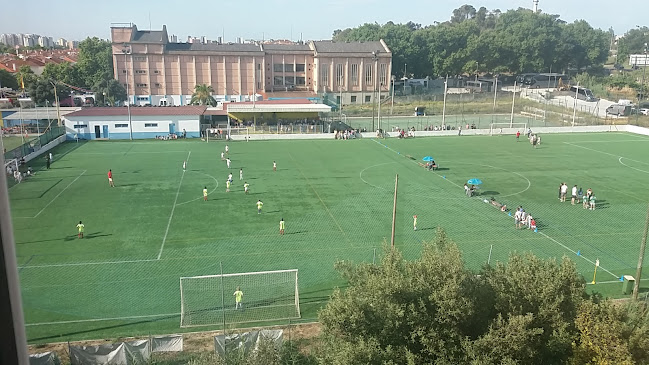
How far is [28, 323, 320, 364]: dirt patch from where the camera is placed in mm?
14180

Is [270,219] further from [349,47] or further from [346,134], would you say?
[349,47]

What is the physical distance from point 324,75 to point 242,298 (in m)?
64.8

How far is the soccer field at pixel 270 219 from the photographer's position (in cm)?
1794

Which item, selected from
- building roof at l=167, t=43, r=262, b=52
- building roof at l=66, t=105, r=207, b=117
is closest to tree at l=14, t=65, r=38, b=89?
building roof at l=167, t=43, r=262, b=52

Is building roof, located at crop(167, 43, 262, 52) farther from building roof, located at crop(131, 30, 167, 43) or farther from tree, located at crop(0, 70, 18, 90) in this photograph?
tree, located at crop(0, 70, 18, 90)

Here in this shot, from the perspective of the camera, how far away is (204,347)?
14.6m

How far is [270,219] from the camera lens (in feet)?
84.1

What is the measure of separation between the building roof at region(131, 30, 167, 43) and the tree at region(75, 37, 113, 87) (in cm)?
748

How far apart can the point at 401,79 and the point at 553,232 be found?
2857 inches

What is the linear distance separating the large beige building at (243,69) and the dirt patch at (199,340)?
59369 mm

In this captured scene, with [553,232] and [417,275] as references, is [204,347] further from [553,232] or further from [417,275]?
[553,232]

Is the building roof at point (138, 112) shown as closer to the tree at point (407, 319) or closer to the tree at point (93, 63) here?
the tree at point (93, 63)

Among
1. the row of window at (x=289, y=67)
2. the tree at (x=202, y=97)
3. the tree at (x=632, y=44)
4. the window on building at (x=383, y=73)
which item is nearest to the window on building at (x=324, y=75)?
the row of window at (x=289, y=67)

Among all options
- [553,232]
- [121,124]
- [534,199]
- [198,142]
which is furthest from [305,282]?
[121,124]
